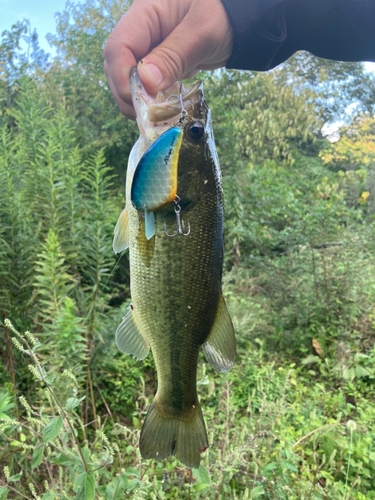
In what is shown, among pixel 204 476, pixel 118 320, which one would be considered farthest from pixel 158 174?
pixel 118 320

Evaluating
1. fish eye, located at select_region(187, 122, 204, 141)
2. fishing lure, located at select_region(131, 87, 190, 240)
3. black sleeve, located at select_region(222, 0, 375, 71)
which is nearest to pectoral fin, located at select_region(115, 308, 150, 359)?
fishing lure, located at select_region(131, 87, 190, 240)

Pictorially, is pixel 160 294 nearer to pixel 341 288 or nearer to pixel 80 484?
pixel 80 484

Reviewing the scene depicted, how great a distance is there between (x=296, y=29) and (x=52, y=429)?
6.65 ft

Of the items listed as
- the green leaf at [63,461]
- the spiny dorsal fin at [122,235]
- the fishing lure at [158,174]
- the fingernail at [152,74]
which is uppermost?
the fingernail at [152,74]

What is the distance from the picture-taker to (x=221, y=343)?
3.91ft

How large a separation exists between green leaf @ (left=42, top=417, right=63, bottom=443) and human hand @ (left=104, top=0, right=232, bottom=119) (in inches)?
42.5

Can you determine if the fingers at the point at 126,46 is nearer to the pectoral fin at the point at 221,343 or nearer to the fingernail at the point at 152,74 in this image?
the fingernail at the point at 152,74

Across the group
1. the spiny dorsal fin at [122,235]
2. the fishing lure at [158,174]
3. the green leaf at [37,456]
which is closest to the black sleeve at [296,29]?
the fishing lure at [158,174]

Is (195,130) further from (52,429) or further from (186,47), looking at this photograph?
(52,429)

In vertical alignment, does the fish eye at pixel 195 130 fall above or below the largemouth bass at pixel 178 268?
above

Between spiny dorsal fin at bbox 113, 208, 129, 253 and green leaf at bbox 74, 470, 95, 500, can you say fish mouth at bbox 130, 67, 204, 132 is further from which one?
green leaf at bbox 74, 470, 95, 500

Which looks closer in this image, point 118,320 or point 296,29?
point 296,29

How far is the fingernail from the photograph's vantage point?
1.17m

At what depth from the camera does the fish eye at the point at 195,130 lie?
3.58ft
